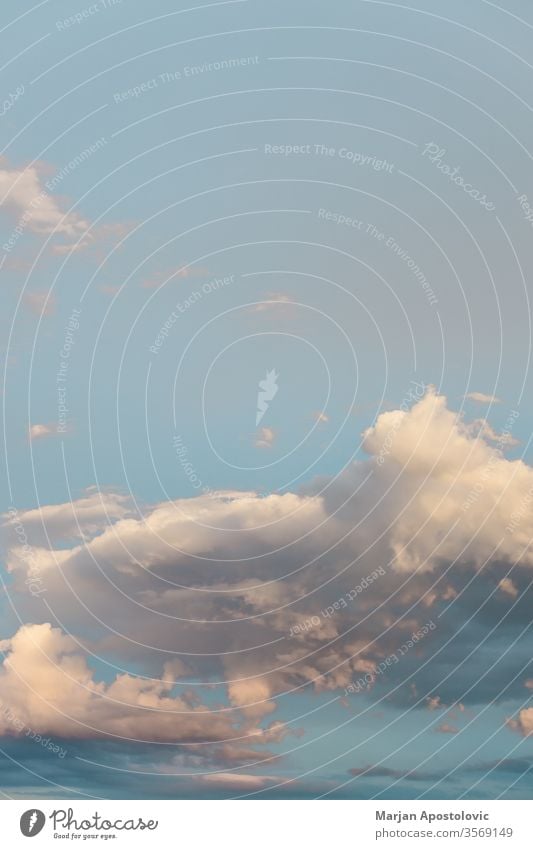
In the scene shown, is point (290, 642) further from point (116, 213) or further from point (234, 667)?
point (116, 213)

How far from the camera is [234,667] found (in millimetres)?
24562

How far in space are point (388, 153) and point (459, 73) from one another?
1950mm

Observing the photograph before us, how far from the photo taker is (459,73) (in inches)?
992

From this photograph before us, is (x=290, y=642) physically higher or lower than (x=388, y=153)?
lower
